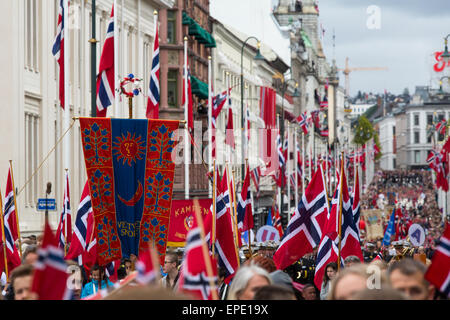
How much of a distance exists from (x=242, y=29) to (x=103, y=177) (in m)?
69.3

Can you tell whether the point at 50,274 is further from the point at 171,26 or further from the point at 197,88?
the point at 197,88

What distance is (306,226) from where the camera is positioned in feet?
52.4

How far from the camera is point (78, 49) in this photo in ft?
116

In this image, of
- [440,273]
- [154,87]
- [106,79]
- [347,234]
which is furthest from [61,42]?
[440,273]

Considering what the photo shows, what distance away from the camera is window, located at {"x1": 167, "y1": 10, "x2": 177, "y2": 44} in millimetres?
49938

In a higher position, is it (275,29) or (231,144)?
(275,29)

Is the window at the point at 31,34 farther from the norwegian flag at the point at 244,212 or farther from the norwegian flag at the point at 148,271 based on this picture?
the norwegian flag at the point at 148,271

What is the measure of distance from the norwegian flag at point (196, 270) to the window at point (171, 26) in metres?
44.1

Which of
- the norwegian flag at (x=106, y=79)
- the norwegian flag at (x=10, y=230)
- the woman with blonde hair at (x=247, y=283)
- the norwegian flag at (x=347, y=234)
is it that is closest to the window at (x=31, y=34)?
the norwegian flag at (x=106, y=79)

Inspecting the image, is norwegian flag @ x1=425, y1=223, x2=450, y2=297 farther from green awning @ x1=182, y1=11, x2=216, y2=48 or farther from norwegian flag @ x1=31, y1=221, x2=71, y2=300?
green awning @ x1=182, y1=11, x2=216, y2=48

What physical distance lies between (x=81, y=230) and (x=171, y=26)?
34.5 metres

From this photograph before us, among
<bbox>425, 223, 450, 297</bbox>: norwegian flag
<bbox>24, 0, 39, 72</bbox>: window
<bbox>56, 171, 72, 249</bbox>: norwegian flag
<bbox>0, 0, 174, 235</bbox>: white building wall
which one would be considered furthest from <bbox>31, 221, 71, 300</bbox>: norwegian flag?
<bbox>24, 0, 39, 72</bbox>: window
